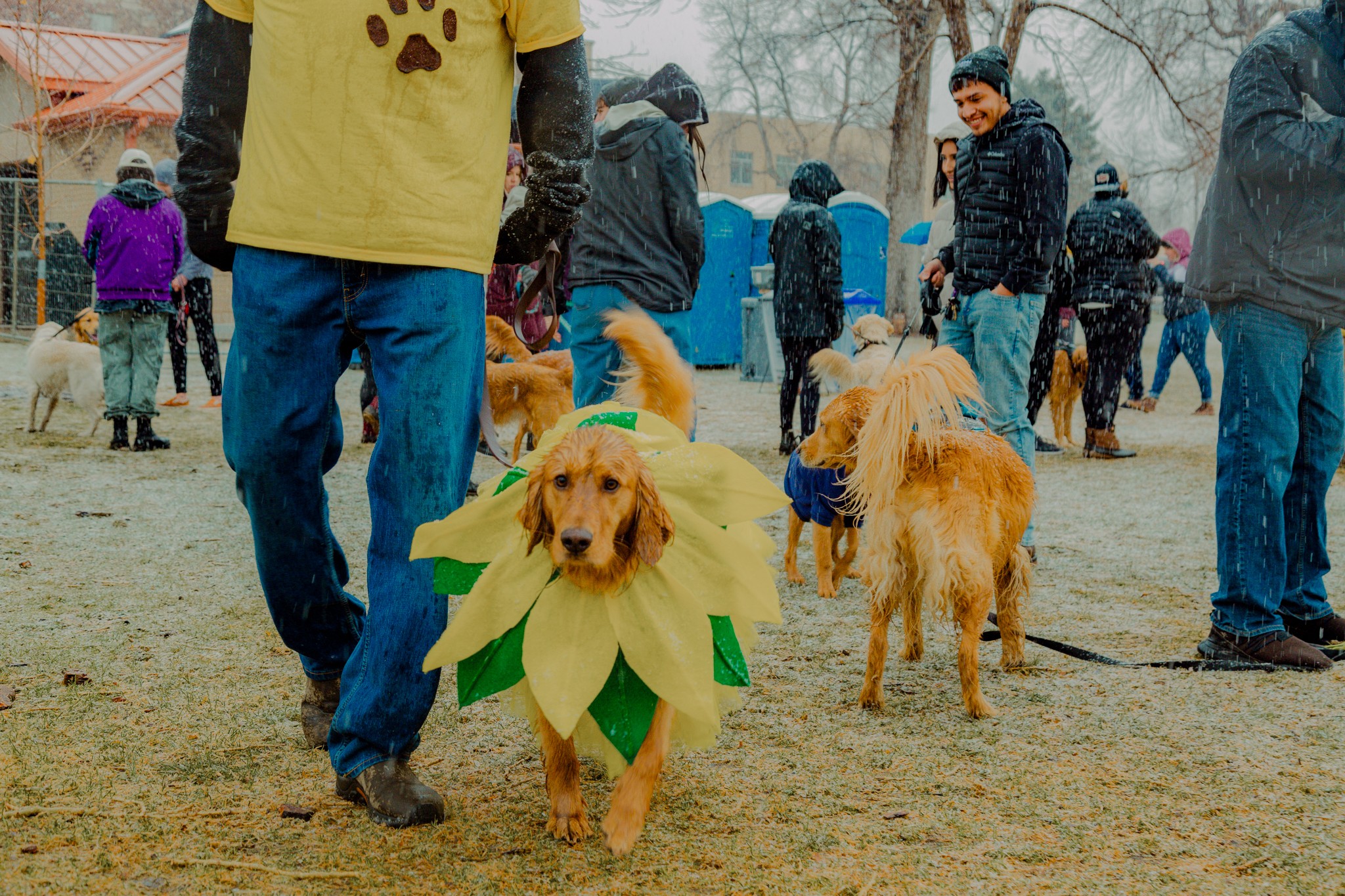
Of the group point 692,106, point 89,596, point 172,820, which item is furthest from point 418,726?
point 692,106

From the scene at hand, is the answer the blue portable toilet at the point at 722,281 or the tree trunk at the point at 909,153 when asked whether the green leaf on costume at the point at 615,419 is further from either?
the tree trunk at the point at 909,153

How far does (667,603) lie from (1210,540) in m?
4.49

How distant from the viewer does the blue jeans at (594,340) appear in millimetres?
4809

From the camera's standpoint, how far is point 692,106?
4965 millimetres

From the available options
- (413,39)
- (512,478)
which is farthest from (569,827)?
(413,39)

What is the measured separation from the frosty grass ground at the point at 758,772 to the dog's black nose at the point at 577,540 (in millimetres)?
661

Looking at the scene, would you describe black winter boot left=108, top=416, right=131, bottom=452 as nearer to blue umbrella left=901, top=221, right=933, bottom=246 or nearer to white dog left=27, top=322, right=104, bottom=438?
white dog left=27, top=322, right=104, bottom=438

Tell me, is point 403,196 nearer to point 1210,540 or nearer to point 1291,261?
point 1291,261

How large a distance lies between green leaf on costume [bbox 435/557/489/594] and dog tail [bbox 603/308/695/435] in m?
0.89

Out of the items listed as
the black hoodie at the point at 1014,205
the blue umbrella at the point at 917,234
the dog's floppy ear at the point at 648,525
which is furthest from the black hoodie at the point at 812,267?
the blue umbrella at the point at 917,234

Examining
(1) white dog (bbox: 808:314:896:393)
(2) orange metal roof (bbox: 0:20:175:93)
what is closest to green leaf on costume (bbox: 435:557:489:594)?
(1) white dog (bbox: 808:314:896:393)

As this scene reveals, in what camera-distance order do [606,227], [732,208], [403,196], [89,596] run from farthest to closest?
[732,208] < [606,227] < [89,596] < [403,196]

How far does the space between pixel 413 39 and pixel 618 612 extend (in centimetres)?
124

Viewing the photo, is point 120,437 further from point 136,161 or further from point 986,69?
point 986,69
